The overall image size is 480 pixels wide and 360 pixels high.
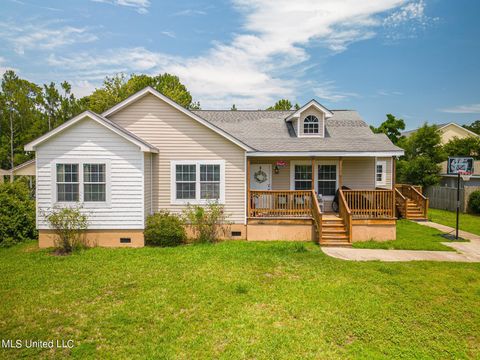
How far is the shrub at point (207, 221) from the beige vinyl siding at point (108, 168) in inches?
74.4

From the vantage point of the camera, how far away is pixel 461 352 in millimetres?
4355

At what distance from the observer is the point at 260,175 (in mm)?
13492

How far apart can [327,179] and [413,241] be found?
14.6ft

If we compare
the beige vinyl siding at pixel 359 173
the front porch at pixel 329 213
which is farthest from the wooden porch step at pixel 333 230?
the beige vinyl siding at pixel 359 173

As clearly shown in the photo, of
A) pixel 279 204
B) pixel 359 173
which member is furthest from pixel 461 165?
pixel 279 204

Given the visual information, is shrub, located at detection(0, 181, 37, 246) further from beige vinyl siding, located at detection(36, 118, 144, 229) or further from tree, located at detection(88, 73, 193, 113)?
tree, located at detection(88, 73, 193, 113)

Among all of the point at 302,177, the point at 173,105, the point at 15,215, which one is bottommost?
the point at 15,215

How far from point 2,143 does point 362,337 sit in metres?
44.4

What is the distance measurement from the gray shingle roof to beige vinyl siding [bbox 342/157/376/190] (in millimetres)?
1123

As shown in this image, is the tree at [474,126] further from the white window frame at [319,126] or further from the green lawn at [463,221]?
the white window frame at [319,126]

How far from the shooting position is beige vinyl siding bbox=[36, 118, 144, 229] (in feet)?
32.7

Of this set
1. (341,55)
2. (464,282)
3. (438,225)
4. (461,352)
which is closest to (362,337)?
(461,352)

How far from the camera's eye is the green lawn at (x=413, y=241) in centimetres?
1036

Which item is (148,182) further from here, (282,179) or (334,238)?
(334,238)
